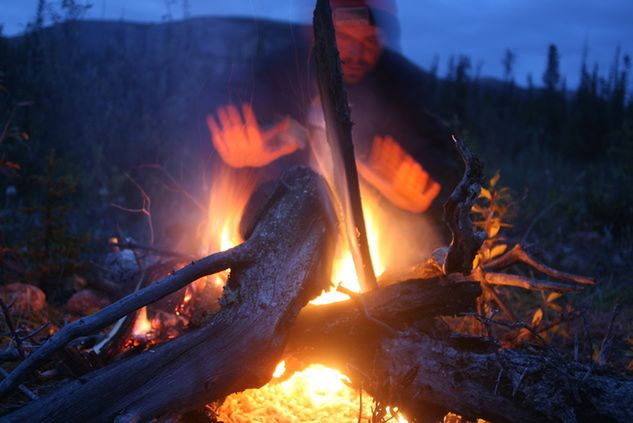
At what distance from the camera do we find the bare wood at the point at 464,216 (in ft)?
6.81

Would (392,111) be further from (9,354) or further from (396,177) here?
(9,354)

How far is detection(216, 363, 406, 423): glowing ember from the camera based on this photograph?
8.02 ft

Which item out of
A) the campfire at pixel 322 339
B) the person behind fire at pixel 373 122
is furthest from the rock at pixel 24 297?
the person behind fire at pixel 373 122

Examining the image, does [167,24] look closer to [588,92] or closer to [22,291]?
[22,291]

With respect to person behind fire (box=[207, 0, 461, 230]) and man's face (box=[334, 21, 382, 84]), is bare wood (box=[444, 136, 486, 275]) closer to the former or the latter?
person behind fire (box=[207, 0, 461, 230])

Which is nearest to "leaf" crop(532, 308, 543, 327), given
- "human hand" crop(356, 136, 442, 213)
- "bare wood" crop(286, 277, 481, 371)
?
"bare wood" crop(286, 277, 481, 371)

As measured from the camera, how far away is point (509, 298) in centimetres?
411

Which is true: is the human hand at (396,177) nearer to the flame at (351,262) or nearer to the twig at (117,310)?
the flame at (351,262)

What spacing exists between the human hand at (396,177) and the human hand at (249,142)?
19.4 inches

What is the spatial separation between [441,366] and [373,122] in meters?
2.83

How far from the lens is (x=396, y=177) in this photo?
3674mm

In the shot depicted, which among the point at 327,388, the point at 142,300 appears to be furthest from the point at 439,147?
the point at 142,300

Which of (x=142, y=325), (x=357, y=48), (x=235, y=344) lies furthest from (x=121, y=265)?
(x=357, y=48)

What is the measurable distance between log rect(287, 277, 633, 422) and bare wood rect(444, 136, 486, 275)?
11 centimetres
